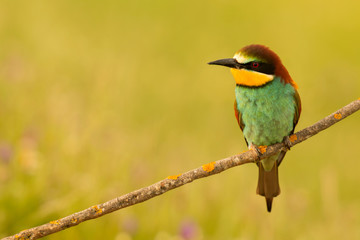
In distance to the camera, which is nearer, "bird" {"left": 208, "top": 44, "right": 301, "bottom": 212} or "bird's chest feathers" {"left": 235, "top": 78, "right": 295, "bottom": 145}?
"bird" {"left": 208, "top": 44, "right": 301, "bottom": 212}

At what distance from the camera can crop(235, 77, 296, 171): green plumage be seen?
285 cm

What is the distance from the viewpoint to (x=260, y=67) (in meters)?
2.58

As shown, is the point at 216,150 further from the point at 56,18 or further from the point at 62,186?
the point at 56,18

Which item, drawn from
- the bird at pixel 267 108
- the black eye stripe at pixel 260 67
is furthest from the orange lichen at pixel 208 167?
the bird at pixel 267 108

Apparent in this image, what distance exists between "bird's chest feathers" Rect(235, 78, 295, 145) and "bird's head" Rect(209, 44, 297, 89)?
10 cm

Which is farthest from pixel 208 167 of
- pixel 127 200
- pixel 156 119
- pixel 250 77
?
pixel 156 119

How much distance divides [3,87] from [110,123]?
0.99 m

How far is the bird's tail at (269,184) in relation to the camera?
291 cm

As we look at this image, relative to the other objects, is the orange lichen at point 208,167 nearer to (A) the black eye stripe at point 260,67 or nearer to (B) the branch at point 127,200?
(B) the branch at point 127,200

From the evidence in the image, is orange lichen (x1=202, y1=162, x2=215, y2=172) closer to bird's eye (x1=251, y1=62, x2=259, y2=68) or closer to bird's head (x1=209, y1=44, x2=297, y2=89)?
bird's head (x1=209, y1=44, x2=297, y2=89)

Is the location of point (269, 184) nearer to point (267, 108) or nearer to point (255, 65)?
point (267, 108)

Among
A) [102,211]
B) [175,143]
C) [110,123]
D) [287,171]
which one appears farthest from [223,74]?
[102,211]

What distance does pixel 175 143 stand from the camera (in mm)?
5094

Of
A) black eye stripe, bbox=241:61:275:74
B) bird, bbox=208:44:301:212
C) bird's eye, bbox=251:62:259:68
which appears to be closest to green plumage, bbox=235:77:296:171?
bird, bbox=208:44:301:212
